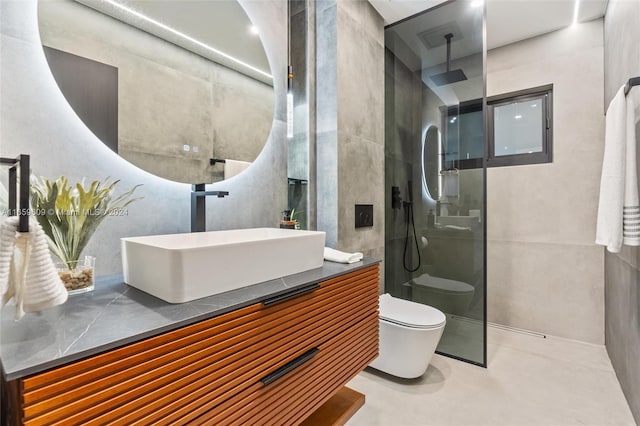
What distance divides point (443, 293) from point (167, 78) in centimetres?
219

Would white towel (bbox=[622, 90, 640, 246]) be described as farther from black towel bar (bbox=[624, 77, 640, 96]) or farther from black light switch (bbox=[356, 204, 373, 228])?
black light switch (bbox=[356, 204, 373, 228])

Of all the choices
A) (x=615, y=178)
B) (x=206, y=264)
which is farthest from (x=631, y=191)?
(x=206, y=264)

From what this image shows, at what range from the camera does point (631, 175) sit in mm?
1347

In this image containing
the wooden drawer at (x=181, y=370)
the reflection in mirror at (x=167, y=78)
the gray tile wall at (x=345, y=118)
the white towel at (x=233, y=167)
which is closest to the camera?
the wooden drawer at (x=181, y=370)

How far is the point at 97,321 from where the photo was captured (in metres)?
0.67

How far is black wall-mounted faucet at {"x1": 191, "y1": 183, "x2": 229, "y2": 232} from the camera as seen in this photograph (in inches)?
49.6

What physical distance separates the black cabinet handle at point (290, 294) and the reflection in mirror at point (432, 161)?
5.11ft

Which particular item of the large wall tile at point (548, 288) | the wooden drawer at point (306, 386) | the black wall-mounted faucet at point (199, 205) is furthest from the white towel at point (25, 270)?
the large wall tile at point (548, 288)

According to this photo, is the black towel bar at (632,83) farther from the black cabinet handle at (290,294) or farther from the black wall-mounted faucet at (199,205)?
the black wall-mounted faucet at (199,205)

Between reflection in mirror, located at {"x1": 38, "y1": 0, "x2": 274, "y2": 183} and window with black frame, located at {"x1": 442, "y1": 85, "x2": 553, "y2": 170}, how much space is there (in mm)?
1321

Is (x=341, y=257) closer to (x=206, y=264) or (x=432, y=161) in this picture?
(x=206, y=264)

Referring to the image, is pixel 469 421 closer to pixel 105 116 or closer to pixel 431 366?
pixel 431 366

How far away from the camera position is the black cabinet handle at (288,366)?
0.86 meters

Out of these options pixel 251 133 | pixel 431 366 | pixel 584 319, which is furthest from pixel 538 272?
pixel 251 133
